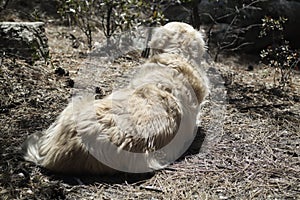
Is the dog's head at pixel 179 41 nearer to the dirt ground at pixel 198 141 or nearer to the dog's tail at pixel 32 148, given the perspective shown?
the dirt ground at pixel 198 141

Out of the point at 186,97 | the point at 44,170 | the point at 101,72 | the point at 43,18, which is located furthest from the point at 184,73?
the point at 43,18

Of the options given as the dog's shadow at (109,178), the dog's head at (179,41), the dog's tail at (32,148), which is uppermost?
the dog's head at (179,41)

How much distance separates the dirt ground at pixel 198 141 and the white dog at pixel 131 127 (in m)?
0.11

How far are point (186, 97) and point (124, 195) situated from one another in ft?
4.04

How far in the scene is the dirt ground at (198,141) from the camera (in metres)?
3.31

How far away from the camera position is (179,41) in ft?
14.2

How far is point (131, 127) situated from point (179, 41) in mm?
1303

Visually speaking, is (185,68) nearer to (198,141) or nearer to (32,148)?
(198,141)

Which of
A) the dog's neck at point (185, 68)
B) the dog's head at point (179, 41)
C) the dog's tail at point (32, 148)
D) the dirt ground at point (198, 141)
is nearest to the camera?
the dirt ground at point (198, 141)

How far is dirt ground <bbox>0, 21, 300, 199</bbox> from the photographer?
331cm

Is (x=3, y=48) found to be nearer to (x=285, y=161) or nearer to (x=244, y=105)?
(x=244, y=105)

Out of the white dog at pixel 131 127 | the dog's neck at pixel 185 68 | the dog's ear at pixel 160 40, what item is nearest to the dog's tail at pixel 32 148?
the white dog at pixel 131 127

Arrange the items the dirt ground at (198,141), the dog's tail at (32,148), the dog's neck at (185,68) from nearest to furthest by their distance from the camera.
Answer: the dirt ground at (198,141) < the dog's tail at (32,148) < the dog's neck at (185,68)

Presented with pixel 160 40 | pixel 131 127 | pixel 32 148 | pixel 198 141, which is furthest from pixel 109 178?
pixel 160 40
